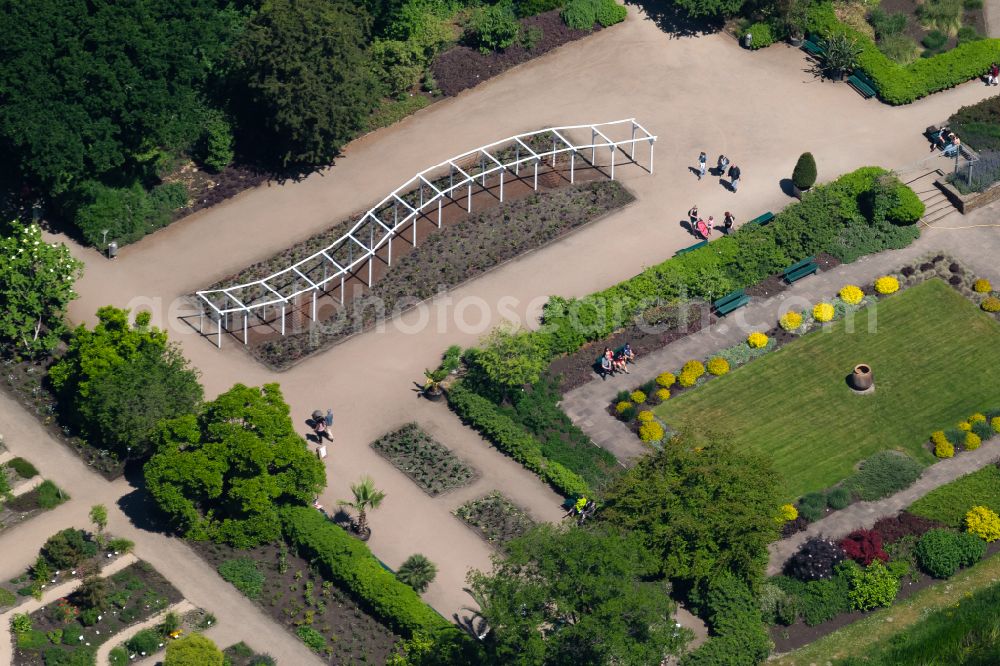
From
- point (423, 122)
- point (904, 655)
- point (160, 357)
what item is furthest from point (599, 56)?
point (904, 655)

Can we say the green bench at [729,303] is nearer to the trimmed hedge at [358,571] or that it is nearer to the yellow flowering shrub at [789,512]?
the yellow flowering shrub at [789,512]

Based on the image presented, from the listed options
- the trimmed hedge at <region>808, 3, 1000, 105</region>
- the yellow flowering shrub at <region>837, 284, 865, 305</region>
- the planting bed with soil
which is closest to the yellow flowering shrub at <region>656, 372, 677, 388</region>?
the yellow flowering shrub at <region>837, 284, 865, 305</region>

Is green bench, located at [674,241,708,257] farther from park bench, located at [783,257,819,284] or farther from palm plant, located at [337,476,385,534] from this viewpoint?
palm plant, located at [337,476,385,534]

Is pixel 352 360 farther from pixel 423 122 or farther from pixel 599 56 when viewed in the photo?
pixel 599 56

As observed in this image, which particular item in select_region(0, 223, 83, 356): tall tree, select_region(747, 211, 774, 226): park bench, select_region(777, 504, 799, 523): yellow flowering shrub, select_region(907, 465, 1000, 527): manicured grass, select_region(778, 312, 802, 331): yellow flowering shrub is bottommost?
select_region(907, 465, 1000, 527): manicured grass

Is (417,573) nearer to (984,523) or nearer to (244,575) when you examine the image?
(244,575)

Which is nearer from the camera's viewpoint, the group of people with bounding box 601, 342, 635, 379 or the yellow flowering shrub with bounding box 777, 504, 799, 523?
the yellow flowering shrub with bounding box 777, 504, 799, 523
